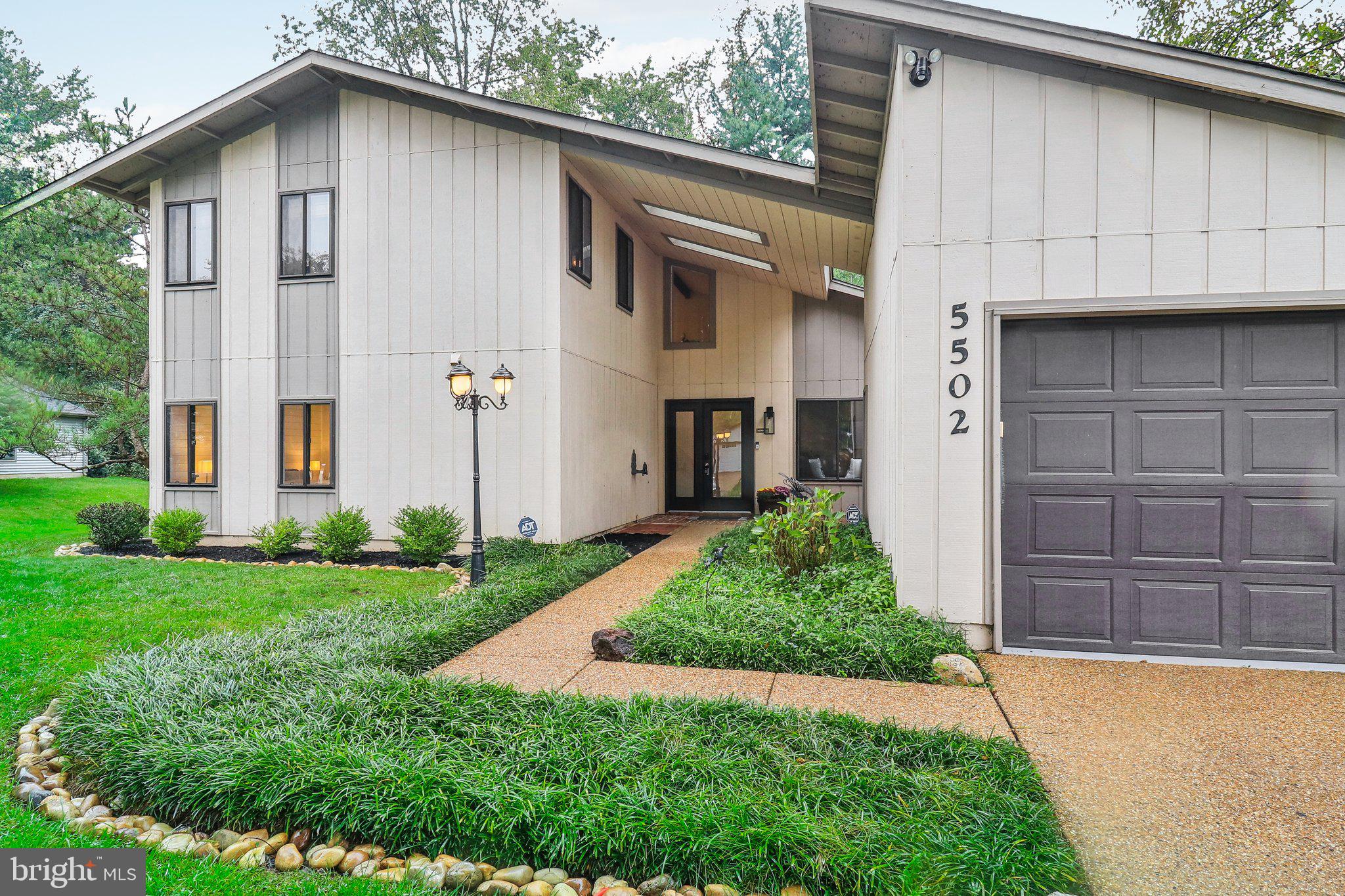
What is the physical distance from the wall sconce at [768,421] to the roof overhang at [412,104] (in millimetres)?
5180

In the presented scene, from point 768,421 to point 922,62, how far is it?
806 cm

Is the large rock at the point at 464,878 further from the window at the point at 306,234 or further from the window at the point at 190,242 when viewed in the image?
the window at the point at 190,242

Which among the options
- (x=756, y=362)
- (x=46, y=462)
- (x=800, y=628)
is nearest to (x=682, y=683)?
(x=800, y=628)

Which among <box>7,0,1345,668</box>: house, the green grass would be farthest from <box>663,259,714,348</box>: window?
the green grass

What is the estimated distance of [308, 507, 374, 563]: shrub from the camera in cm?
777

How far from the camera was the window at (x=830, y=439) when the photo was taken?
1196 centimetres

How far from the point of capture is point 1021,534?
4348 millimetres

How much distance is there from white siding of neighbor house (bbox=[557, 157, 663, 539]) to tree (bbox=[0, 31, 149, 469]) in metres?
10.6

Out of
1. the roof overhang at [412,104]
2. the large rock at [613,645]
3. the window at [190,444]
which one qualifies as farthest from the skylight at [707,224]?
the window at [190,444]

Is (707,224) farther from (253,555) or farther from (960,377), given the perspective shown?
(253,555)

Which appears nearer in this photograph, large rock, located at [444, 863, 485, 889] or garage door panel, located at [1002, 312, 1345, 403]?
large rock, located at [444, 863, 485, 889]

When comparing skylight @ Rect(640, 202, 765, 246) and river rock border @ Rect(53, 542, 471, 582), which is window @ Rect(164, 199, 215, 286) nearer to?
river rock border @ Rect(53, 542, 471, 582)

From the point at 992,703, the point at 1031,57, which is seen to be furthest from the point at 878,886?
the point at 1031,57

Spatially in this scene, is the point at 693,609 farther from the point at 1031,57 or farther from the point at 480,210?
the point at 480,210
